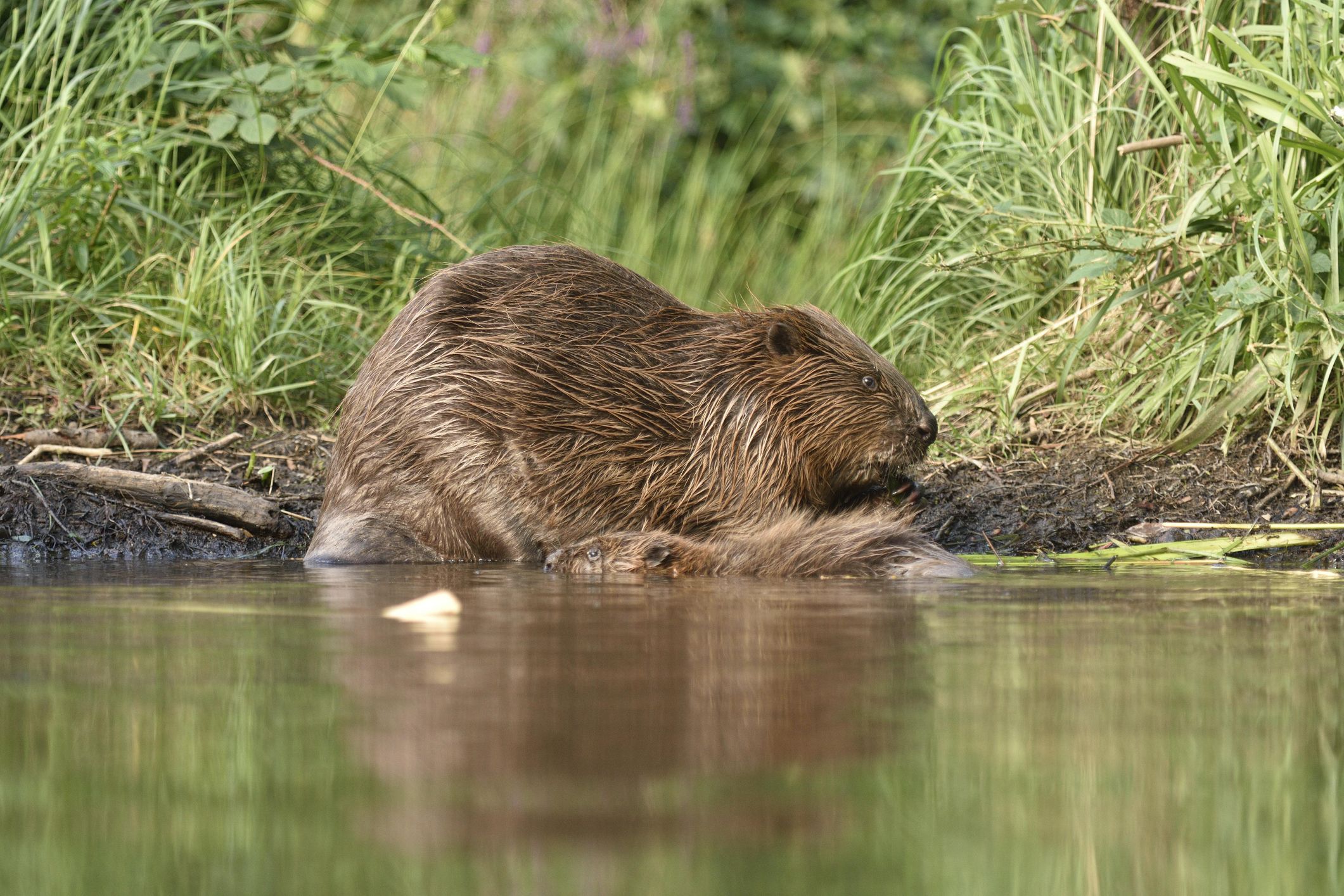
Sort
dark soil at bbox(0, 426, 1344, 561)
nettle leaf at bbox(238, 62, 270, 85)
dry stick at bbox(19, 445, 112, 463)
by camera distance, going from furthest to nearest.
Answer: nettle leaf at bbox(238, 62, 270, 85) → dry stick at bbox(19, 445, 112, 463) → dark soil at bbox(0, 426, 1344, 561)

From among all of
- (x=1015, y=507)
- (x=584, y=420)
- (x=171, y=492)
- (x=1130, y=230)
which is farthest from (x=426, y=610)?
(x=1130, y=230)

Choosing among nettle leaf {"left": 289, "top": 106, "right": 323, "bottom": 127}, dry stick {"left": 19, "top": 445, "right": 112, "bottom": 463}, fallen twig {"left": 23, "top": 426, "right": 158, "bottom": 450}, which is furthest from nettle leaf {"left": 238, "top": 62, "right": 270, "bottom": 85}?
dry stick {"left": 19, "top": 445, "right": 112, "bottom": 463}

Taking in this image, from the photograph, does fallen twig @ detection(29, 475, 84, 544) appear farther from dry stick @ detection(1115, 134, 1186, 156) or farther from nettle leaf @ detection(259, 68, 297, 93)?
dry stick @ detection(1115, 134, 1186, 156)

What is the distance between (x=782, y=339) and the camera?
13.3ft

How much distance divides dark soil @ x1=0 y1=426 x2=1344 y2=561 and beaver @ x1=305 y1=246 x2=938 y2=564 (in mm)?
304

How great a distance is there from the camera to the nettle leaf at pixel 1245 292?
12.8 feet

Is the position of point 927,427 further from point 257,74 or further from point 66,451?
point 257,74

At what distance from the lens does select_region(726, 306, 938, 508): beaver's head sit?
4.01 meters

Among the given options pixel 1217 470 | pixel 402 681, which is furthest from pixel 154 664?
pixel 1217 470

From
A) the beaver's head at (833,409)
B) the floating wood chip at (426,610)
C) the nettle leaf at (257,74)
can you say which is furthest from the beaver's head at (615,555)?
the nettle leaf at (257,74)

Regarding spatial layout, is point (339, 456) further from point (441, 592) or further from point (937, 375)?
point (937, 375)

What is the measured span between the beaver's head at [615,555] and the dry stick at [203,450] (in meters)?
1.39

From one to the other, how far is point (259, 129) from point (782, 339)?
2377 millimetres

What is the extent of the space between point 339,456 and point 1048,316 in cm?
255
